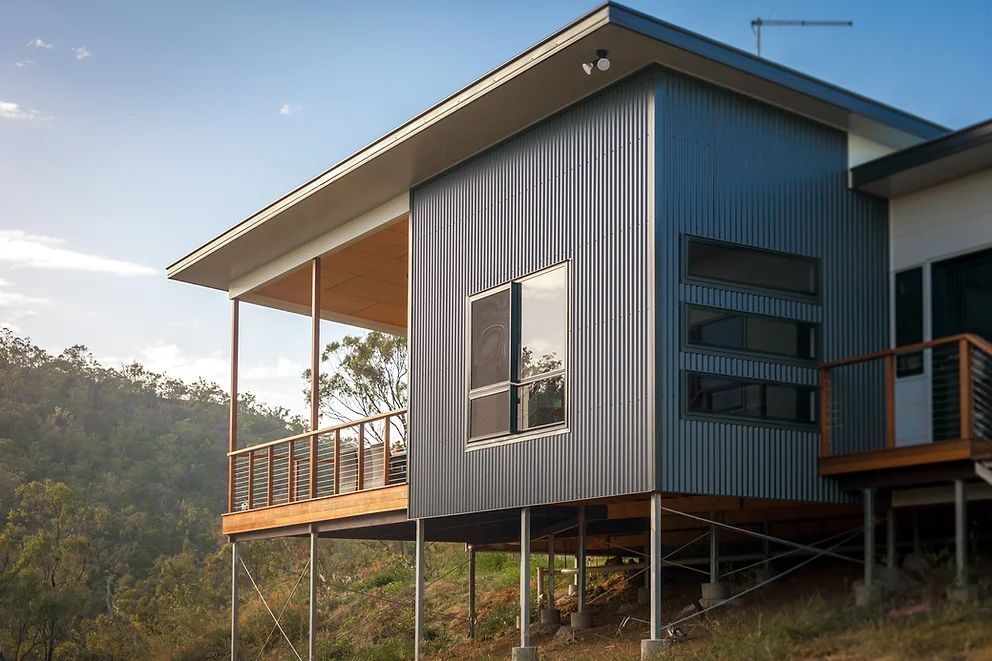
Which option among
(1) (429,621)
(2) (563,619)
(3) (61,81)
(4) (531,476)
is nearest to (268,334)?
(3) (61,81)

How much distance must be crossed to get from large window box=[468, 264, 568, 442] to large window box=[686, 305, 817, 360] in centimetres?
157

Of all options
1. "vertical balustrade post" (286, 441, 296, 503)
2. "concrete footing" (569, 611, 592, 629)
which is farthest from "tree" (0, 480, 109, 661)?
"concrete footing" (569, 611, 592, 629)

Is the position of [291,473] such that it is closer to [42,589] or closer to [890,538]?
[890,538]

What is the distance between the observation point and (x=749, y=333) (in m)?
13.4

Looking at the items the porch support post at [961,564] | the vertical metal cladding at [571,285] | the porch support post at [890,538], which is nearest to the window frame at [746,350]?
the vertical metal cladding at [571,285]

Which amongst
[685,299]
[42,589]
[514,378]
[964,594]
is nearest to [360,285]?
[514,378]

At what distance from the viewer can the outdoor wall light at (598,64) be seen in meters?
12.8

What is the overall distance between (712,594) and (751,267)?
373 centimetres

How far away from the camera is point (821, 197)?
14375 mm

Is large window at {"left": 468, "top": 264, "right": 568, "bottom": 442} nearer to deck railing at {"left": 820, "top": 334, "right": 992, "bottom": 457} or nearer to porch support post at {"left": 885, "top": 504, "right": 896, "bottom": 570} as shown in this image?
deck railing at {"left": 820, "top": 334, "right": 992, "bottom": 457}

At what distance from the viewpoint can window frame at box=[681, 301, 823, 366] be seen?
42.8ft

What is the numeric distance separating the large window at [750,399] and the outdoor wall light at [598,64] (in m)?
3.02

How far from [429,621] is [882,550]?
10204mm

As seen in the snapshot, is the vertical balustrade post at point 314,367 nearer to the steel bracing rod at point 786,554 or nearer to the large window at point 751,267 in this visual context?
the steel bracing rod at point 786,554
